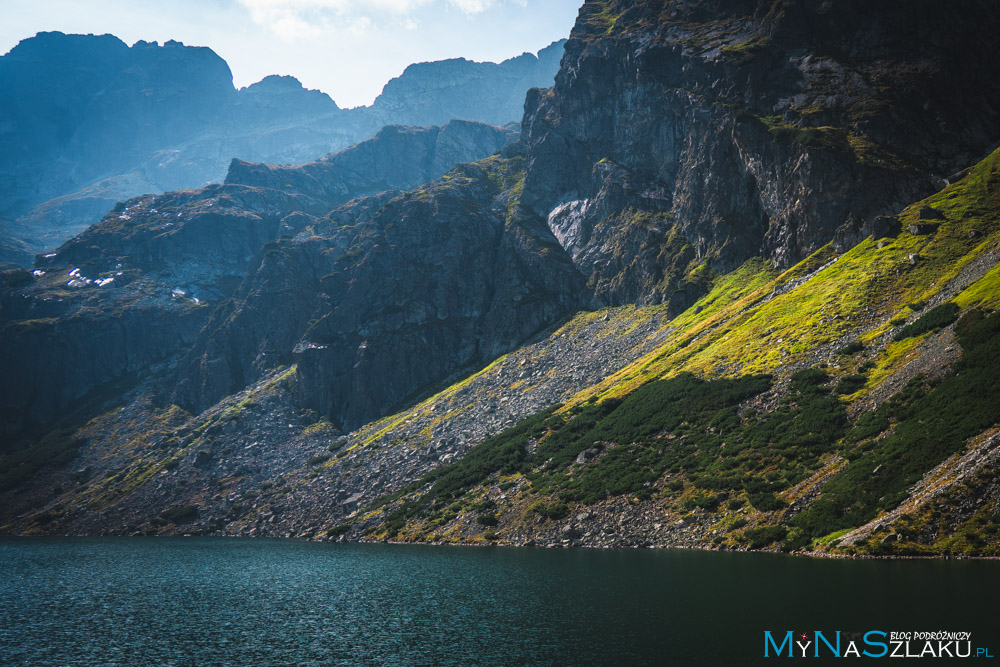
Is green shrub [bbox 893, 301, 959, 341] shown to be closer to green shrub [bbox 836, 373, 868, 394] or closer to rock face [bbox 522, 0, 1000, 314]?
green shrub [bbox 836, 373, 868, 394]

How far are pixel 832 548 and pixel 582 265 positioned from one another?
14252 centimetres

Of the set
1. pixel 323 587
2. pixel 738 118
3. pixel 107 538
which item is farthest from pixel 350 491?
pixel 738 118

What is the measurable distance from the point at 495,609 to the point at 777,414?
45558 millimetres

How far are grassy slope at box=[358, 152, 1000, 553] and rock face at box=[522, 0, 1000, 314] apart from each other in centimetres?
1531

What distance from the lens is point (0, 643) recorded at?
125 ft

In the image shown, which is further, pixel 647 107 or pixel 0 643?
pixel 647 107

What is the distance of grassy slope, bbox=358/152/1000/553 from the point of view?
2051 inches

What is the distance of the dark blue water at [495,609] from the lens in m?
29.6

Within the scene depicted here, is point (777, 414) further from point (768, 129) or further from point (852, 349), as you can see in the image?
point (768, 129)

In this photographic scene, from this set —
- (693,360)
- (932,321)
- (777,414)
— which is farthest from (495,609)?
(693,360)

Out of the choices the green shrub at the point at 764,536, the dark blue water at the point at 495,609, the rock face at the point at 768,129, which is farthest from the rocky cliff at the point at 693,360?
the dark blue water at the point at 495,609

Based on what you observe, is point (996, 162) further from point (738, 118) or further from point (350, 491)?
point (350, 491)

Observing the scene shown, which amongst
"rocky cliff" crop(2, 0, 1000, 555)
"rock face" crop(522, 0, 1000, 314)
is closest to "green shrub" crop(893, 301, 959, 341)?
"rocky cliff" crop(2, 0, 1000, 555)

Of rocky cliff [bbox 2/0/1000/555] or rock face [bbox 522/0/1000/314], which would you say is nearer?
rocky cliff [bbox 2/0/1000/555]
